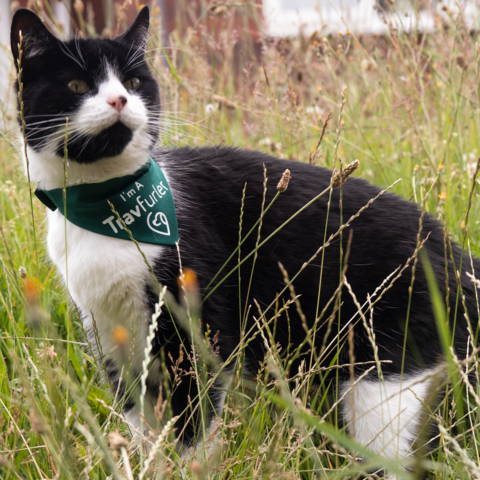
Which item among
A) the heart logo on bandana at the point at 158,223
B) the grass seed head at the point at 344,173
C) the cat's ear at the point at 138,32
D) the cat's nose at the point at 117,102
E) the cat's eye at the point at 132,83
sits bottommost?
the heart logo on bandana at the point at 158,223

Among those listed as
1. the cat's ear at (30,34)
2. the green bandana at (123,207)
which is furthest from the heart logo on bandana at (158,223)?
the cat's ear at (30,34)

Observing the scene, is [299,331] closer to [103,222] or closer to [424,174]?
[103,222]

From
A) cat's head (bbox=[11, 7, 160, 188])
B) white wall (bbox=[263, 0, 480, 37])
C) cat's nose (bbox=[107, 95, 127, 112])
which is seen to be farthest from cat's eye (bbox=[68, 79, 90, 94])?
white wall (bbox=[263, 0, 480, 37])

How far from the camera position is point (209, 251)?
190 centimetres

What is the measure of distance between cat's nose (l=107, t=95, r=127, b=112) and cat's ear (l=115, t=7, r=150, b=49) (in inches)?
14.1

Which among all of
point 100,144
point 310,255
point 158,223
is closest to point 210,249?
point 158,223

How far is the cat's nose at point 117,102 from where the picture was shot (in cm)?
168

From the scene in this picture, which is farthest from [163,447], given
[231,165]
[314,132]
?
[314,132]

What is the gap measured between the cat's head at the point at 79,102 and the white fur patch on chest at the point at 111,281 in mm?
216

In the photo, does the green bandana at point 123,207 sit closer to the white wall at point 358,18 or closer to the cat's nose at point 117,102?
the cat's nose at point 117,102

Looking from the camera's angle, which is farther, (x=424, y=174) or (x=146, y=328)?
(x=424, y=174)

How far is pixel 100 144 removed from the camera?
1718 mm

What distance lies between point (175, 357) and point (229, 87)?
2.33 metres

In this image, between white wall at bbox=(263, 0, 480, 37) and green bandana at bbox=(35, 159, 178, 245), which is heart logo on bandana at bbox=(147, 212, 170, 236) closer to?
green bandana at bbox=(35, 159, 178, 245)
